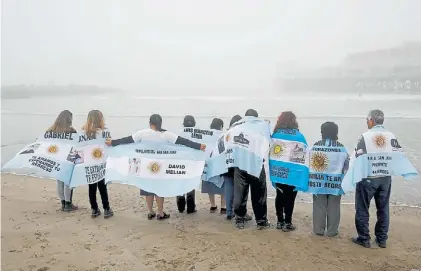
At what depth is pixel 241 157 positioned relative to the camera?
506 cm

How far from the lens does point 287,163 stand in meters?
5.00

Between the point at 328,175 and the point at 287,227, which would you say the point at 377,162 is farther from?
the point at 287,227

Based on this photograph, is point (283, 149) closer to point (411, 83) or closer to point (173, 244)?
point (173, 244)

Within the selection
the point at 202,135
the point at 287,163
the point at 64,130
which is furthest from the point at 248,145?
the point at 64,130

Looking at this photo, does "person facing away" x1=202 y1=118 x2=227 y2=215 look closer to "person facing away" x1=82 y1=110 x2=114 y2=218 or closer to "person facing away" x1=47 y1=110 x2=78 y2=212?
"person facing away" x1=82 y1=110 x2=114 y2=218

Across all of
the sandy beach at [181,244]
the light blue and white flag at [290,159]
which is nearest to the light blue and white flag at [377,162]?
the light blue and white flag at [290,159]

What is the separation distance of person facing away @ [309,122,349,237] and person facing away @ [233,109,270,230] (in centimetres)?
64

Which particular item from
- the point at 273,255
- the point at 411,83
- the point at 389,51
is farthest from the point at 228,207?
the point at 389,51

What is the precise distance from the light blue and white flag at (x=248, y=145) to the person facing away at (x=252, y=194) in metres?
0.10

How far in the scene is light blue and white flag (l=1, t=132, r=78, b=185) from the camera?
19.1 feet

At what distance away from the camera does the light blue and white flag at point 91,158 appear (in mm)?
5578

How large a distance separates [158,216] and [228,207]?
1035 millimetres

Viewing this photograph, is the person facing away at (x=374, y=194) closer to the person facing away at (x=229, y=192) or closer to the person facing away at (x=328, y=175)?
the person facing away at (x=328, y=175)

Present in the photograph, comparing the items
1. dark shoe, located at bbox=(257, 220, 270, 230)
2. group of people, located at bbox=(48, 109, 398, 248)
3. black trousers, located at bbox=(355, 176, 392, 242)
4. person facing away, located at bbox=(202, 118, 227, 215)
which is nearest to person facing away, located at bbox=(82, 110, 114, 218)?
group of people, located at bbox=(48, 109, 398, 248)
